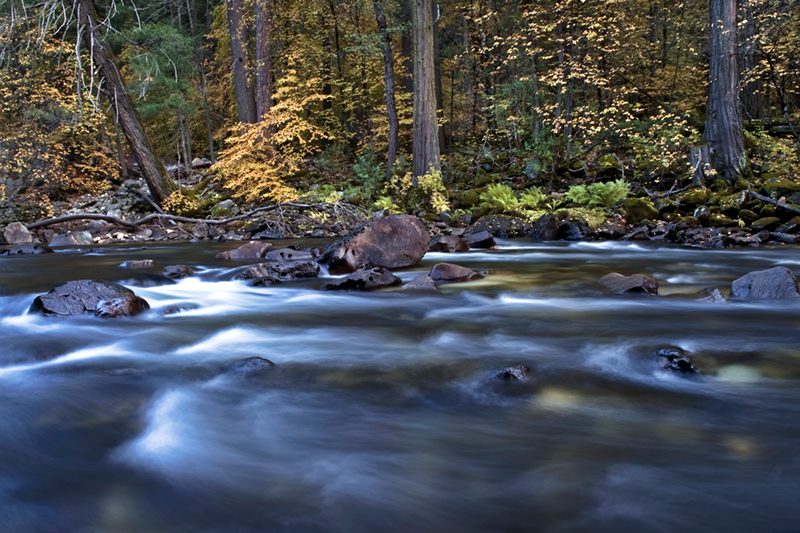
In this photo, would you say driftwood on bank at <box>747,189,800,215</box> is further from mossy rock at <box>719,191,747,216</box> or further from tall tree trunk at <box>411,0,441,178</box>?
tall tree trunk at <box>411,0,441,178</box>

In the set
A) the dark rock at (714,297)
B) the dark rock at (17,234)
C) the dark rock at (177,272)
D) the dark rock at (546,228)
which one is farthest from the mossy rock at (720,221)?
the dark rock at (17,234)

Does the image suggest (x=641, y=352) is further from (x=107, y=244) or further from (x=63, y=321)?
(x=107, y=244)

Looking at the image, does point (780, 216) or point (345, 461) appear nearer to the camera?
point (345, 461)

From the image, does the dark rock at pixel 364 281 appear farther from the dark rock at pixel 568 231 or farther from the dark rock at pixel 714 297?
the dark rock at pixel 568 231

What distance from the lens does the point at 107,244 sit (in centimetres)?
1466

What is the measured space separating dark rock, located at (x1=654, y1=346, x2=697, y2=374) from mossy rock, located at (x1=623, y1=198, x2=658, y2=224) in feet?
32.6

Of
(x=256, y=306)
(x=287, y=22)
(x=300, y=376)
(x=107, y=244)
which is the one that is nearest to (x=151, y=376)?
(x=300, y=376)

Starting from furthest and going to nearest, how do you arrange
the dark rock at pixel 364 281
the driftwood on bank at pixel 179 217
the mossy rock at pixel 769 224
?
the driftwood on bank at pixel 179 217
the mossy rock at pixel 769 224
the dark rock at pixel 364 281

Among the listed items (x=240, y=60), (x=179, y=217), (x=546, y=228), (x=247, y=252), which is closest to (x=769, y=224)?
(x=546, y=228)

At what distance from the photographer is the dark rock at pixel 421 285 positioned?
7629mm

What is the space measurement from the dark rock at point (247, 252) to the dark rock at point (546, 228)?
6.57m

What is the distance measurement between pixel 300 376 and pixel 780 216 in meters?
12.1

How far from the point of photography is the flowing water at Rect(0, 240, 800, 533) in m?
2.67

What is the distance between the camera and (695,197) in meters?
13.4
